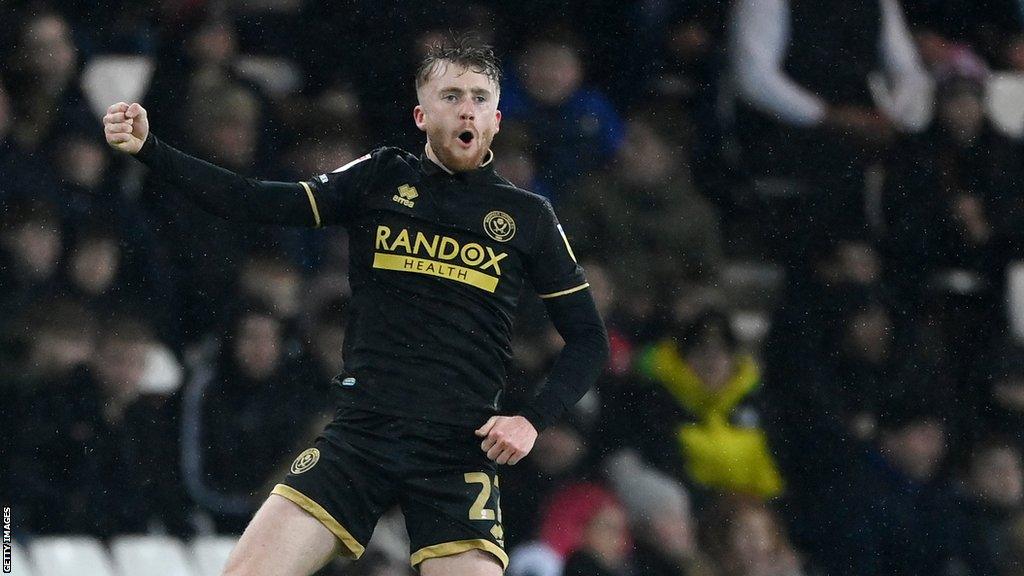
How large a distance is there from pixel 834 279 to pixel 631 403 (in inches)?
49.0

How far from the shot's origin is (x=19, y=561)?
5730 millimetres

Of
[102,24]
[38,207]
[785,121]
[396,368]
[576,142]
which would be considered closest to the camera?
[396,368]

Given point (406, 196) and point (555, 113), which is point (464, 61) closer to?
point (406, 196)

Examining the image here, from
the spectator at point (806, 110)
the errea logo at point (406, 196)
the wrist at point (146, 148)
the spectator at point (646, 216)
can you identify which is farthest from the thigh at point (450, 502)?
the spectator at point (806, 110)

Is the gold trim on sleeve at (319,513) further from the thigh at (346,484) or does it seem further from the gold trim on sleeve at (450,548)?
the gold trim on sleeve at (450,548)

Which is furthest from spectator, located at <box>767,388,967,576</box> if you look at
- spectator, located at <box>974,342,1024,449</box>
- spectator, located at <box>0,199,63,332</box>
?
spectator, located at <box>0,199,63,332</box>

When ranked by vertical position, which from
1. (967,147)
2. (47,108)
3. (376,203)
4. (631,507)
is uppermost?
(376,203)

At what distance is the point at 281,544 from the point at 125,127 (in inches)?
40.4

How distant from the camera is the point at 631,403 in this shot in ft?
22.1

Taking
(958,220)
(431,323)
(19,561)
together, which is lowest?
(19,561)

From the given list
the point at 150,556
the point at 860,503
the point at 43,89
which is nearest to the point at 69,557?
the point at 150,556

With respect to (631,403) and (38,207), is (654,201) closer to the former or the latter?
(631,403)

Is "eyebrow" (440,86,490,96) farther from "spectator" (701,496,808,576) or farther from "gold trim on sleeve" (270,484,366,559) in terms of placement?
"spectator" (701,496,808,576)

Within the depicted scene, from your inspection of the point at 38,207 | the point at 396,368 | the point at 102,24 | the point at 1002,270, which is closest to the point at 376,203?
the point at 396,368
